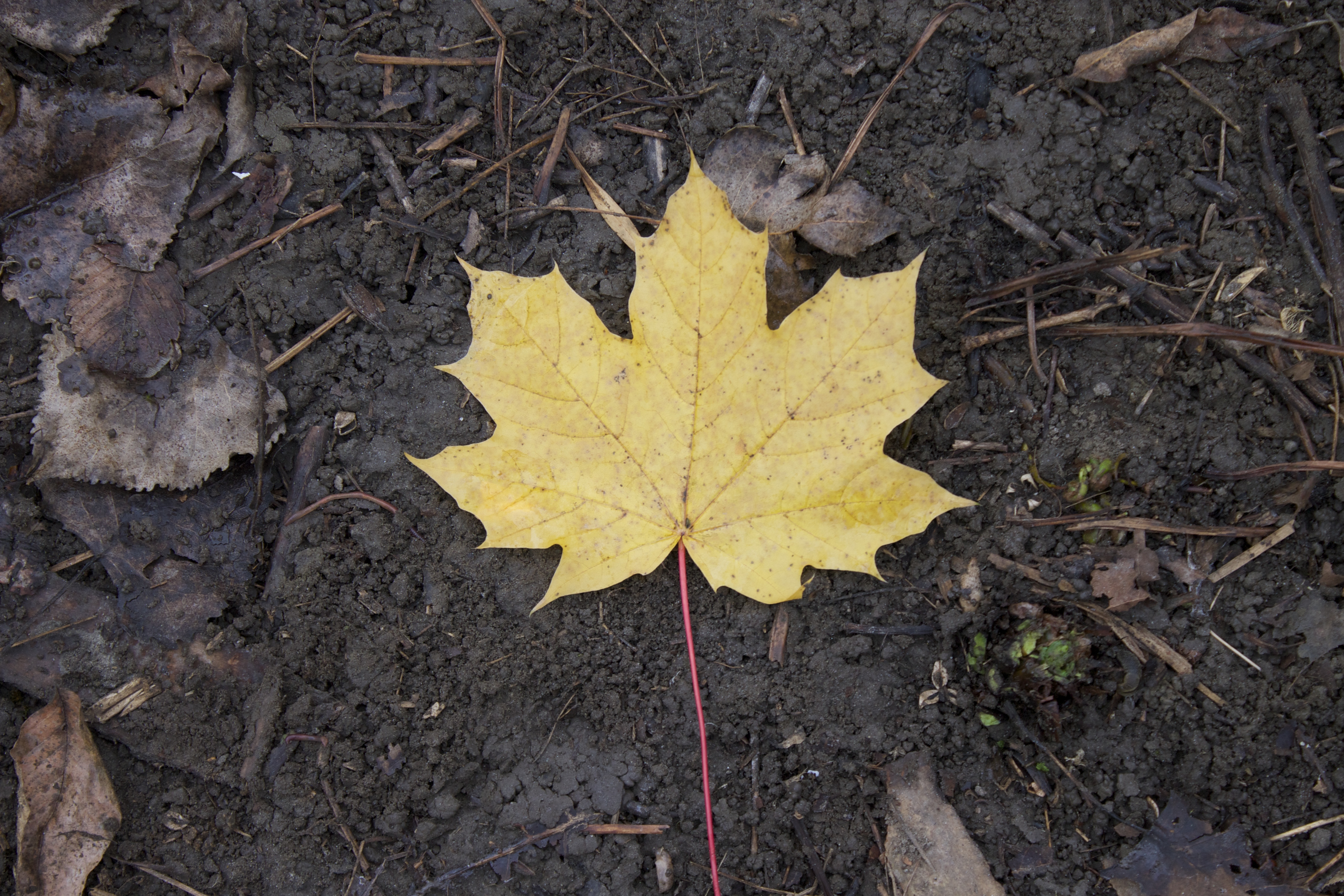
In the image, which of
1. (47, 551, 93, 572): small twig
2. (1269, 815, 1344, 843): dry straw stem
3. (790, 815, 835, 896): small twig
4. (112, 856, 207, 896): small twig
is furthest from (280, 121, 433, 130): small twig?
(1269, 815, 1344, 843): dry straw stem

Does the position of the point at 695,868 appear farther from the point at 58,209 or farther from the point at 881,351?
the point at 58,209

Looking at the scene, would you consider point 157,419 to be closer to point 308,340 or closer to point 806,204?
point 308,340

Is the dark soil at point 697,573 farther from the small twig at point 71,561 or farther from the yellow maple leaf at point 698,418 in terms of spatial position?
the yellow maple leaf at point 698,418

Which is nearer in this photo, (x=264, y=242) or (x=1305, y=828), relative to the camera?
(x=1305, y=828)

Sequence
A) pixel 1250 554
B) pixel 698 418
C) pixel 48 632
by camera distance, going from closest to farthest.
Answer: pixel 698 418 → pixel 1250 554 → pixel 48 632

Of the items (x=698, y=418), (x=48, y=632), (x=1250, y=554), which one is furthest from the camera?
(x=48, y=632)

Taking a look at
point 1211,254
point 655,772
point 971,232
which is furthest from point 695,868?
point 1211,254

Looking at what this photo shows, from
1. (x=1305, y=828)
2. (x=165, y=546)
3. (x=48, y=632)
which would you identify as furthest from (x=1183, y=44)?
(x=48, y=632)
